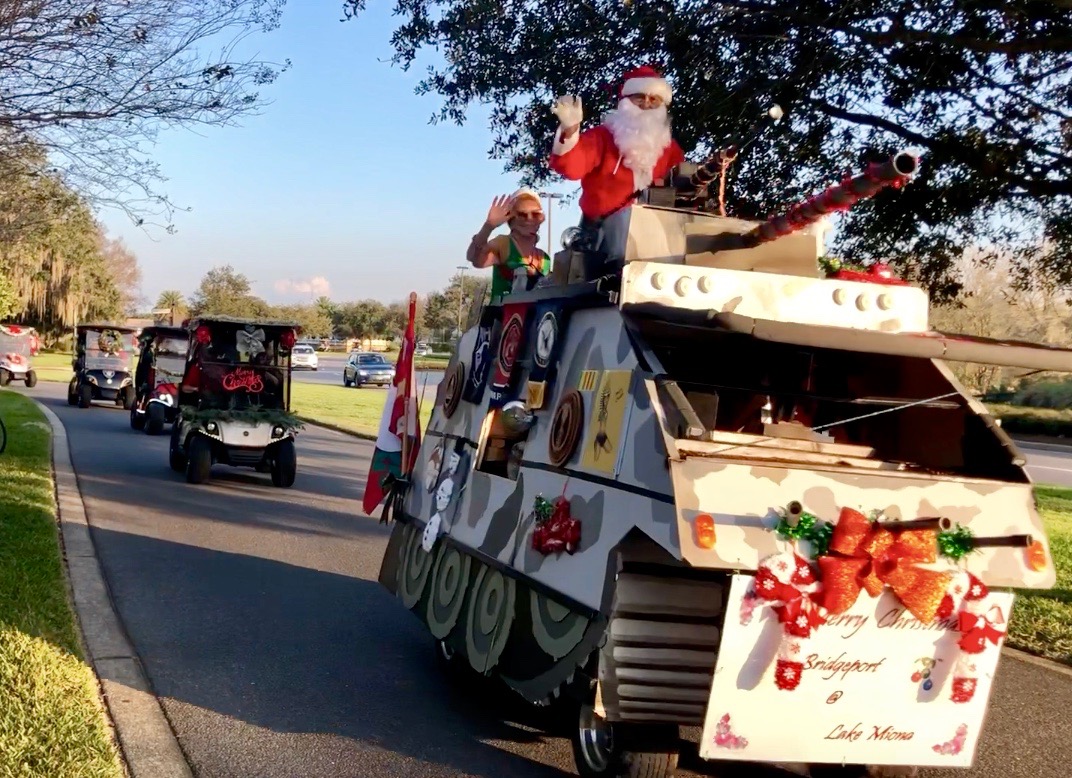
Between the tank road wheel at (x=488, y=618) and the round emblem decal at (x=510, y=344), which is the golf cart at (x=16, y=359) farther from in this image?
the tank road wheel at (x=488, y=618)

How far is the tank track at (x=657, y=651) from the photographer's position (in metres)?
4.95

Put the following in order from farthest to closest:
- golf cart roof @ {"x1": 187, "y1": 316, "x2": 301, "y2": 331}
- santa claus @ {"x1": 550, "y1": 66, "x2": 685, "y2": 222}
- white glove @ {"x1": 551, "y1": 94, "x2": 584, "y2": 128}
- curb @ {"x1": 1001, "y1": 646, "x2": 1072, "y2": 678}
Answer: golf cart roof @ {"x1": 187, "y1": 316, "x2": 301, "y2": 331}
curb @ {"x1": 1001, "y1": 646, "x2": 1072, "y2": 678}
santa claus @ {"x1": 550, "y1": 66, "x2": 685, "y2": 222}
white glove @ {"x1": 551, "y1": 94, "x2": 584, "y2": 128}

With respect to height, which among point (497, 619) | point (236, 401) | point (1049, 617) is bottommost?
point (1049, 617)

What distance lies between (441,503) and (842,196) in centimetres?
347

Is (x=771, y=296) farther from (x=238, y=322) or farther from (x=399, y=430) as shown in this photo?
(x=238, y=322)

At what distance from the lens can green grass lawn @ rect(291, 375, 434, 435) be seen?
28.1m

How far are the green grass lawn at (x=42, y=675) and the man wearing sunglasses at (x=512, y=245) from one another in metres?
3.41

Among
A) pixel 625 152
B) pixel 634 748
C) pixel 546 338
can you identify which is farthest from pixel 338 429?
pixel 634 748

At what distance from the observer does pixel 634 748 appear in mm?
5047

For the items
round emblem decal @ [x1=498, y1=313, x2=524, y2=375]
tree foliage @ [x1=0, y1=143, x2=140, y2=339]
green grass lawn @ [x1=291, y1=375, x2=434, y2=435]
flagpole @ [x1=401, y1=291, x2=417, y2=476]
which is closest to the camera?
round emblem decal @ [x1=498, y1=313, x2=524, y2=375]

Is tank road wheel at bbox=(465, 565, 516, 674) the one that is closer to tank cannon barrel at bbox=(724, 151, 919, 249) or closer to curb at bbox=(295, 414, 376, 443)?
tank cannon barrel at bbox=(724, 151, 919, 249)

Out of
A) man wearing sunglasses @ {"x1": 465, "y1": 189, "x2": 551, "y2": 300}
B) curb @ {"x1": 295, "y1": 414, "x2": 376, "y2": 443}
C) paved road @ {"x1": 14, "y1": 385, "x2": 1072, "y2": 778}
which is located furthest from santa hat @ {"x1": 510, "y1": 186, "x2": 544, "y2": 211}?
curb @ {"x1": 295, "y1": 414, "x2": 376, "y2": 443}

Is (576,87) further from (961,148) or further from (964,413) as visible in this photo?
(964,413)

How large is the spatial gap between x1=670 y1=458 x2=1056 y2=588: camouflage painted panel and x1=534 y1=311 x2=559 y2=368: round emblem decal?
177cm
